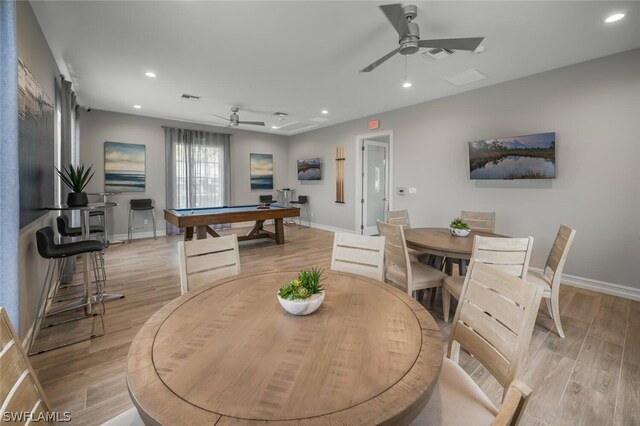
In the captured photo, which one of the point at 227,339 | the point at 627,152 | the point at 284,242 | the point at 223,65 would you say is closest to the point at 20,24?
the point at 223,65

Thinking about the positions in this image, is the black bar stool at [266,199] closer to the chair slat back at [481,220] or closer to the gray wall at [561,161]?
the gray wall at [561,161]

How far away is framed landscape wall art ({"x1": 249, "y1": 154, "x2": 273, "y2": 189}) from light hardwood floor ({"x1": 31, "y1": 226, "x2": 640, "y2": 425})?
16.7 ft

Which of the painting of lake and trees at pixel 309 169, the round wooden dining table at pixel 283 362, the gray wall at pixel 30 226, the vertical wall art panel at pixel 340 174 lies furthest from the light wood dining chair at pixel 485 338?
the painting of lake and trees at pixel 309 169

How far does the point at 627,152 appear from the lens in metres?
3.18

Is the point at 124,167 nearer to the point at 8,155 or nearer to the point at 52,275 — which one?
the point at 52,275

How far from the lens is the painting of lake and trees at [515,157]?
12.0 ft

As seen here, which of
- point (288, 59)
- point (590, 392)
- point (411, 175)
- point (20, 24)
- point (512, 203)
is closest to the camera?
point (590, 392)

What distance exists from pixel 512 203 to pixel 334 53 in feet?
10.9

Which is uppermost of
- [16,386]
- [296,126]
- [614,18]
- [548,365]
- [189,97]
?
[296,126]

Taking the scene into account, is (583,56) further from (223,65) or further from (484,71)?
(223,65)

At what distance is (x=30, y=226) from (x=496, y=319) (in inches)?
135

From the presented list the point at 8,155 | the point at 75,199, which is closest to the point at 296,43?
the point at 8,155

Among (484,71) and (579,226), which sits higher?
(484,71)

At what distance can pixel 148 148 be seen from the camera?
257 inches
